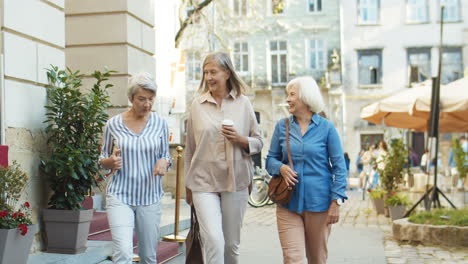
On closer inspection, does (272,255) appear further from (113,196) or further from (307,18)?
(307,18)

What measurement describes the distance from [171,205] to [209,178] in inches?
290

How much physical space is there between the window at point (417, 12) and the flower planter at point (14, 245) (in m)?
31.1

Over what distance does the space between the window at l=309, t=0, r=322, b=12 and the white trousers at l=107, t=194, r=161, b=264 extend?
3047 centimetres

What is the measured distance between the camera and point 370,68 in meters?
33.3

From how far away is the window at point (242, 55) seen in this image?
33.9 meters

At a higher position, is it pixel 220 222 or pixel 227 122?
pixel 227 122

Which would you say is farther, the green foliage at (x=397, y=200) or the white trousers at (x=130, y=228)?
the green foliage at (x=397, y=200)

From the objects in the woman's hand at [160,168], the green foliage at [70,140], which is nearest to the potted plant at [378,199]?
the green foliage at [70,140]

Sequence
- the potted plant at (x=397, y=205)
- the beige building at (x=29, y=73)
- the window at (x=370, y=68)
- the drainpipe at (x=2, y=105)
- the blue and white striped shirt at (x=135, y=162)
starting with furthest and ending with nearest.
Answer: the window at (x=370, y=68) → the potted plant at (x=397, y=205) → the beige building at (x=29, y=73) → the drainpipe at (x=2, y=105) → the blue and white striped shirt at (x=135, y=162)

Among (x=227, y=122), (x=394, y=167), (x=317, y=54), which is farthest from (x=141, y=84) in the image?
(x=317, y=54)

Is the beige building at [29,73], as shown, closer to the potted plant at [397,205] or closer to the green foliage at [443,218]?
the green foliage at [443,218]

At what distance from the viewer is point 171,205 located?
11.9 meters

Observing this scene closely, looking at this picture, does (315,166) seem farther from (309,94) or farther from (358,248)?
(358,248)

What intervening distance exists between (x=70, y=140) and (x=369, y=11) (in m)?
29.7
